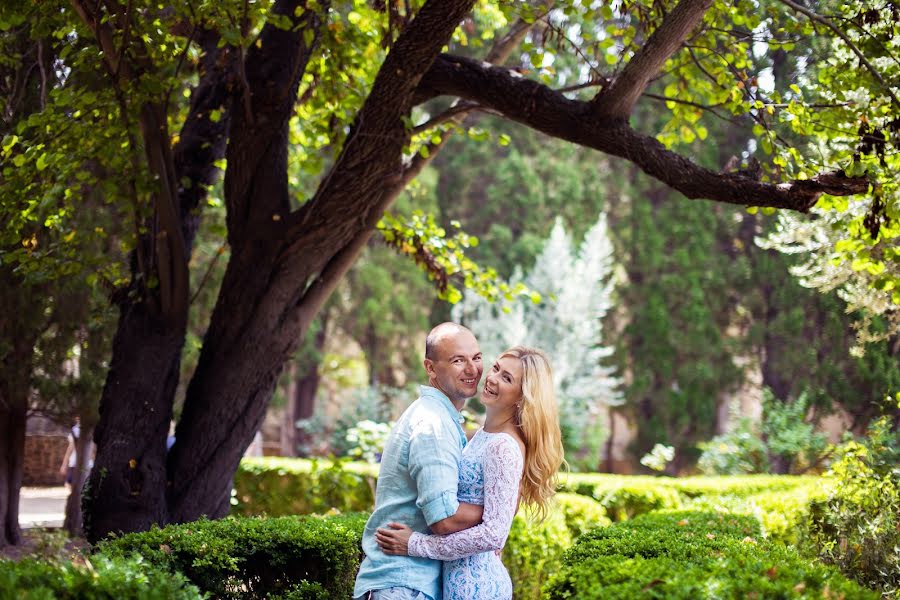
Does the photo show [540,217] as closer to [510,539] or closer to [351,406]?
[351,406]

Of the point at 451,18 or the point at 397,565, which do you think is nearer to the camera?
the point at 397,565

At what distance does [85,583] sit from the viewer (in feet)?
10.0

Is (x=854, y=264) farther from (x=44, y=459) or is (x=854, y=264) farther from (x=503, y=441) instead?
(x=44, y=459)

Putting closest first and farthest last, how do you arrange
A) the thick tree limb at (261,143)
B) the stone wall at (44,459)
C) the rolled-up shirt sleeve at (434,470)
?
1. the rolled-up shirt sleeve at (434,470)
2. the thick tree limb at (261,143)
3. the stone wall at (44,459)

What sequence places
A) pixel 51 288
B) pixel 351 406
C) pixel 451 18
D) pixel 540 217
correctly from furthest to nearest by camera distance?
pixel 540 217
pixel 351 406
pixel 51 288
pixel 451 18

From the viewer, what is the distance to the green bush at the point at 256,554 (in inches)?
170

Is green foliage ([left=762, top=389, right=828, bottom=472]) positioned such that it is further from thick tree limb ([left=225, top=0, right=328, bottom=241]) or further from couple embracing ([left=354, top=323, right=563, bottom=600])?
couple embracing ([left=354, top=323, right=563, bottom=600])

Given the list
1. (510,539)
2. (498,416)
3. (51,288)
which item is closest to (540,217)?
(51,288)

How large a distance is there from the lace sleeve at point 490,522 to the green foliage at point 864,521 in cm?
331

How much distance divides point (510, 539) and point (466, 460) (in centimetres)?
434

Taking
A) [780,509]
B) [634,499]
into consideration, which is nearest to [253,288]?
[780,509]

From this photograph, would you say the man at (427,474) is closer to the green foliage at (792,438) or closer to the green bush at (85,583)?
the green bush at (85,583)

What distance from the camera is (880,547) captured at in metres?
6.26

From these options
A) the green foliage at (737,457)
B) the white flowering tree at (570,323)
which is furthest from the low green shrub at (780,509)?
the white flowering tree at (570,323)
